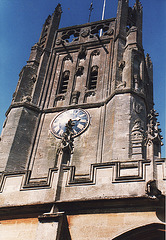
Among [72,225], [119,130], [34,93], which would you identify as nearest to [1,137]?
[34,93]

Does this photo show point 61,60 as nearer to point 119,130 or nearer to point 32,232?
point 119,130

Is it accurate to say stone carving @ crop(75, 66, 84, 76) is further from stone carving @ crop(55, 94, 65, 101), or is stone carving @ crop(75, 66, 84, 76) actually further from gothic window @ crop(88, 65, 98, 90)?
stone carving @ crop(55, 94, 65, 101)

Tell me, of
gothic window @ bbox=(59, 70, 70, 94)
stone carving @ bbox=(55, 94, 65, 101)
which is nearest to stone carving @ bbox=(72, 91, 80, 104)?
stone carving @ bbox=(55, 94, 65, 101)

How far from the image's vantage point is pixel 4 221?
11.0 metres

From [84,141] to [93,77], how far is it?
5329 mm

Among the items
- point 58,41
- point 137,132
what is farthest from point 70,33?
point 137,132

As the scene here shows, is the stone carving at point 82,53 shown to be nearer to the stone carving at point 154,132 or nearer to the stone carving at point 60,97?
the stone carving at point 60,97

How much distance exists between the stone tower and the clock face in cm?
5

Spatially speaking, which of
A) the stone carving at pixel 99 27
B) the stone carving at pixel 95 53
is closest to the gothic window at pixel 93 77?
the stone carving at pixel 95 53

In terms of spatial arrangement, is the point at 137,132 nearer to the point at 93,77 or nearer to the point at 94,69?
the point at 93,77

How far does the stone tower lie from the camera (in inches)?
393

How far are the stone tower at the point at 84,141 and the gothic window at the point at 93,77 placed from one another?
6cm

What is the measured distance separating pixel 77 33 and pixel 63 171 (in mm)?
15336

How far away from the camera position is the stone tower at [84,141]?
393 inches
